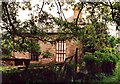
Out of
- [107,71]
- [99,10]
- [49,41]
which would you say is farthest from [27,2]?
[107,71]

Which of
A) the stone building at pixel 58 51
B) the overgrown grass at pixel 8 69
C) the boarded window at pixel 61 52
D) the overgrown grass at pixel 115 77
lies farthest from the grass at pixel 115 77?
the overgrown grass at pixel 8 69

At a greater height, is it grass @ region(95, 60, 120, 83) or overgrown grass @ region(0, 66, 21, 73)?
overgrown grass @ region(0, 66, 21, 73)

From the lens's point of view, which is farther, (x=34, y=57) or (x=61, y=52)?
(x=61, y=52)

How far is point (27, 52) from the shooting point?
3.94 meters

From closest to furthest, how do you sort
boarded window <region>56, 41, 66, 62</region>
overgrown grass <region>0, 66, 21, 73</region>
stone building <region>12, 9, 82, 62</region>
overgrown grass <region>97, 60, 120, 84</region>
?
stone building <region>12, 9, 82, 62</region> < overgrown grass <region>0, 66, 21, 73</region> < overgrown grass <region>97, 60, 120, 84</region> < boarded window <region>56, 41, 66, 62</region>

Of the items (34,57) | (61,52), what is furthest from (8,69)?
(61,52)

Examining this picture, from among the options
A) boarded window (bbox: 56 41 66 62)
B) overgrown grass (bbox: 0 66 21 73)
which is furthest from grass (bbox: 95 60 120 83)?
overgrown grass (bbox: 0 66 21 73)

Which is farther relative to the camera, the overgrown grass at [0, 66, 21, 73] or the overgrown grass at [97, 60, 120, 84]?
the overgrown grass at [97, 60, 120, 84]

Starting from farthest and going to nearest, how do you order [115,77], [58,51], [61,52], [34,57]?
[61,52]
[58,51]
[115,77]
[34,57]

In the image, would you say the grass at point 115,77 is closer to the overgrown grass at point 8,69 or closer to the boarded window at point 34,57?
the boarded window at point 34,57

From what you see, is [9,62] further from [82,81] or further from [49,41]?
[82,81]

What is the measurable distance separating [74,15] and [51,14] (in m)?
0.38

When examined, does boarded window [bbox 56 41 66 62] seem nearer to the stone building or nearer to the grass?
the stone building

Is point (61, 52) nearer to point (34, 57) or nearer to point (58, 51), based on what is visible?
point (58, 51)
